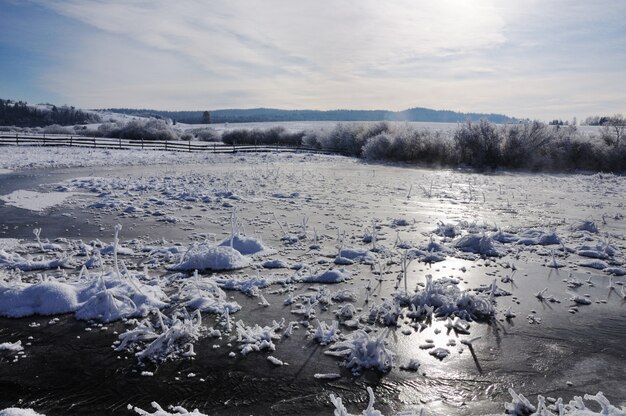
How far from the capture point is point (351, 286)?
971 centimetres

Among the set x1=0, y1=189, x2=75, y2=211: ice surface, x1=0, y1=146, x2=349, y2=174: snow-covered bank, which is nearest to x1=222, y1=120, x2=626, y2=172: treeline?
x1=0, y1=146, x2=349, y2=174: snow-covered bank

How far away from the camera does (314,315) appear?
8227 mm

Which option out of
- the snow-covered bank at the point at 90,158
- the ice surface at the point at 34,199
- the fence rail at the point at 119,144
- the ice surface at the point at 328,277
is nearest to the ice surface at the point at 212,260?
the ice surface at the point at 328,277

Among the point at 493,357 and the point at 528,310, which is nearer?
the point at 493,357

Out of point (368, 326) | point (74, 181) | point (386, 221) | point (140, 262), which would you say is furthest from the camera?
point (74, 181)

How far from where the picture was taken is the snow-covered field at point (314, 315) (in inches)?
233

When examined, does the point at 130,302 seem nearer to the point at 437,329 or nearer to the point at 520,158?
the point at 437,329

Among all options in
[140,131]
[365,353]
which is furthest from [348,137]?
[365,353]

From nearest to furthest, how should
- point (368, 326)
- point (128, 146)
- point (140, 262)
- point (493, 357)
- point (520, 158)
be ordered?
point (493, 357) → point (368, 326) → point (140, 262) → point (520, 158) → point (128, 146)

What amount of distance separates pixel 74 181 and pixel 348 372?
22301 millimetres

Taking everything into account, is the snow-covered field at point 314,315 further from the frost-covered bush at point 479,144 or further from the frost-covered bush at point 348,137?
the frost-covered bush at point 348,137

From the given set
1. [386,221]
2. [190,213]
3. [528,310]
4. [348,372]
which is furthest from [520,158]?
[348,372]

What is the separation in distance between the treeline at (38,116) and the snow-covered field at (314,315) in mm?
148281

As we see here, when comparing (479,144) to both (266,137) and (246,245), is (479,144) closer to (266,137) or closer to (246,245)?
(266,137)
